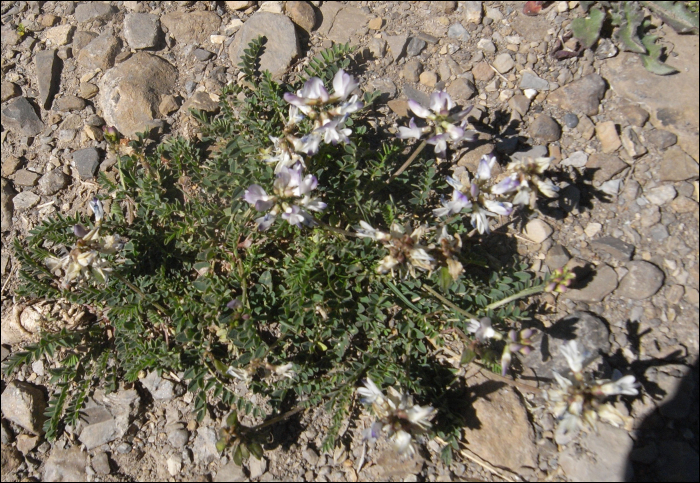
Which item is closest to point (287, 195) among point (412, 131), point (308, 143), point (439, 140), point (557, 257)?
point (308, 143)

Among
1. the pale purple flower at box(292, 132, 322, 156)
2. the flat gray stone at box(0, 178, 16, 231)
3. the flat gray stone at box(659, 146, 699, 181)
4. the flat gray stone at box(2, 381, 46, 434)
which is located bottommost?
the flat gray stone at box(2, 381, 46, 434)

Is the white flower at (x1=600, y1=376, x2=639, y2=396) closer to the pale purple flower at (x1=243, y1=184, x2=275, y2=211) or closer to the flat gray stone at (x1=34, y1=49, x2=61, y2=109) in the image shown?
the pale purple flower at (x1=243, y1=184, x2=275, y2=211)

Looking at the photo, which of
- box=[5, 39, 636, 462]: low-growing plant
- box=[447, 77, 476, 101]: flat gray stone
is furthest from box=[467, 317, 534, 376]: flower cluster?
box=[447, 77, 476, 101]: flat gray stone

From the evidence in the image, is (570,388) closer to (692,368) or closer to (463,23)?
(692,368)

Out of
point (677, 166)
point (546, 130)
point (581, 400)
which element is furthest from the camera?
point (546, 130)

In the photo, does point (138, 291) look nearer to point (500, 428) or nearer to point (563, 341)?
point (500, 428)

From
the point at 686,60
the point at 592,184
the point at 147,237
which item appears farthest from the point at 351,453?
the point at 686,60

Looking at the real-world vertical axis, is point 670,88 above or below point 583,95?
above
